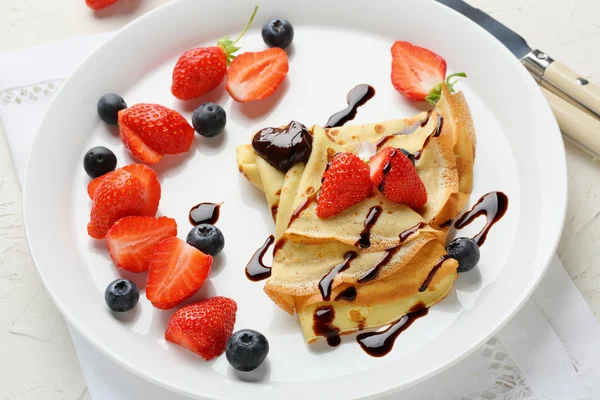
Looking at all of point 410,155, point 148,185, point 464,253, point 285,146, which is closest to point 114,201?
point 148,185

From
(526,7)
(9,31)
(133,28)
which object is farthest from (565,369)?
(9,31)

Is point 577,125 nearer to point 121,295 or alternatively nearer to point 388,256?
point 388,256

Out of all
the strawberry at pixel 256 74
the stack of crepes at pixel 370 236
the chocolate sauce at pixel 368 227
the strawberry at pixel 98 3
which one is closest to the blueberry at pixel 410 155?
the stack of crepes at pixel 370 236

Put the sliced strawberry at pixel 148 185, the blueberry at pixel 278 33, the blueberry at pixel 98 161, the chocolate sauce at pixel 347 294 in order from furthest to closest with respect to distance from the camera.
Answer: the blueberry at pixel 278 33
the blueberry at pixel 98 161
the sliced strawberry at pixel 148 185
the chocolate sauce at pixel 347 294

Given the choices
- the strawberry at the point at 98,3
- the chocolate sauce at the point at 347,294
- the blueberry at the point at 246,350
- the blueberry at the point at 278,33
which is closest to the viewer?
the blueberry at the point at 246,350

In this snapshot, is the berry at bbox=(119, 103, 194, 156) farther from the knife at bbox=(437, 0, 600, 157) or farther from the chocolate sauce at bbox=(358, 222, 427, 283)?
the knife at bbox=(437, 0, 600, 157)

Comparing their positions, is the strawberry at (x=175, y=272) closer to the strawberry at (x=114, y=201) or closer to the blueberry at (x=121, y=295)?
the blueberry at (x=121, y=295)

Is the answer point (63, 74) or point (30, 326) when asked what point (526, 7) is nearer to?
point (63, 74)
